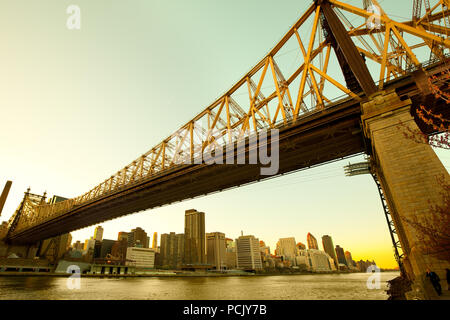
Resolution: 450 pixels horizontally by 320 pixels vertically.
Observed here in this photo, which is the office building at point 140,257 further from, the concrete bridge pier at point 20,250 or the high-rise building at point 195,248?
the concrete bridge pier at point 20,250

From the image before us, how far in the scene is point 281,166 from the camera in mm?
25203

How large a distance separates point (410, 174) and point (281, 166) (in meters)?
14.0

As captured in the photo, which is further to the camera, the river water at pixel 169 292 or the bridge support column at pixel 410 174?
the river water at pixel 169 292

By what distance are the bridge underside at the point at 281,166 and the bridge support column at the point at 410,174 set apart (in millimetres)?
1856

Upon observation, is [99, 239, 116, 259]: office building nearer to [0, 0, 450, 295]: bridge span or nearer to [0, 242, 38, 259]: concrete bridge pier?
[0, 242, 38, 259]: concrete bridge pier

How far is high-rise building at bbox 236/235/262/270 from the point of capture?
594 ft

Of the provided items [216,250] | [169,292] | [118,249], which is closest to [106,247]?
[118,249]

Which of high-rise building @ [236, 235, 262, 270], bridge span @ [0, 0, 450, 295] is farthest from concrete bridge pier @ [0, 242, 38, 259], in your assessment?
high-rise building @ [236, 235, 262, 270]

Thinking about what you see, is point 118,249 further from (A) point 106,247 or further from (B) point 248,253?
(B) point 248,253

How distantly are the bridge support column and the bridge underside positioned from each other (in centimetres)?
186

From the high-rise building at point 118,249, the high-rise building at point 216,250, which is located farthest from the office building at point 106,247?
the high-rise building at point 216,250

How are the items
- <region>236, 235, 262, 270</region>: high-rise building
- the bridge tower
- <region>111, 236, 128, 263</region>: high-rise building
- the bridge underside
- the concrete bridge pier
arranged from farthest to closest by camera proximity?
<region>236, 235, 262, 270</region>: high-rise building → <region>111, 236, 128, 263</region>: high-rise building → the concrete bridge pier → the bridge underside → the bridge tower

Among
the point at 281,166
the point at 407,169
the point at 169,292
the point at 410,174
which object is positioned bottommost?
the point at 169,292

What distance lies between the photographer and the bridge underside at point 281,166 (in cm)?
1709
